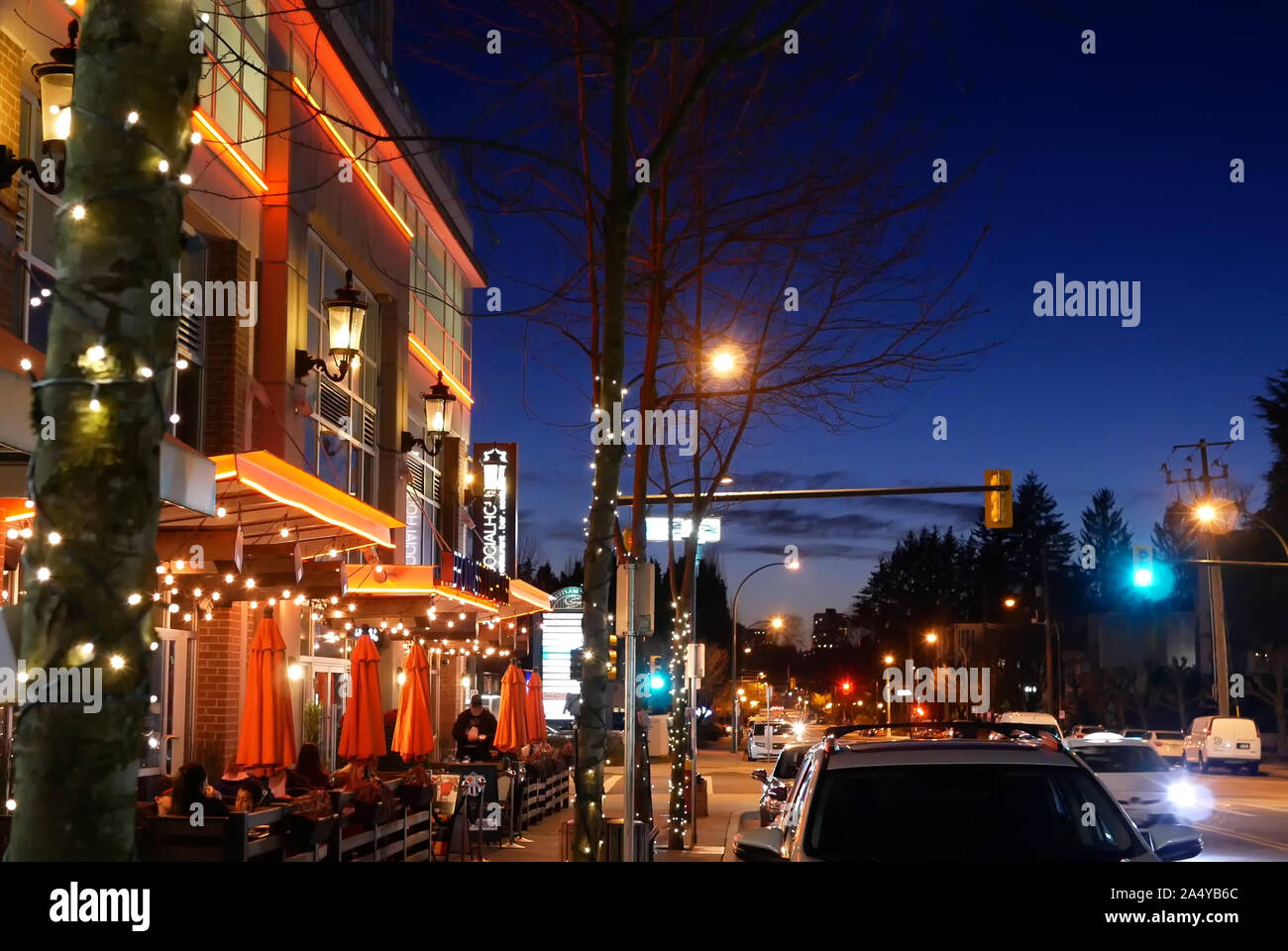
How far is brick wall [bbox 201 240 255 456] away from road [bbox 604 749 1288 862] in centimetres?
838

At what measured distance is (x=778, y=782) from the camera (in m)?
20.1

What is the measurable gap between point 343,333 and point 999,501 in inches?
415

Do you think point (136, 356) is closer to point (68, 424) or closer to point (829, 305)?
point (68, 424)

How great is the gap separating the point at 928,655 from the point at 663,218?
109512 mm

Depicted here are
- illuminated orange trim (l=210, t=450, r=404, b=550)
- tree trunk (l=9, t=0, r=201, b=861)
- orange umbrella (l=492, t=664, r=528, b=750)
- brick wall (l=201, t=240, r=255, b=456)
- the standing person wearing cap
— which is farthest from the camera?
orange umbrella (l=492, t=664, r=528, b=750)

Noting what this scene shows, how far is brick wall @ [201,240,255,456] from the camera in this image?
1964 centimetres

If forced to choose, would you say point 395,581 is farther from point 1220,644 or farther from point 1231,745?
point 1220,644

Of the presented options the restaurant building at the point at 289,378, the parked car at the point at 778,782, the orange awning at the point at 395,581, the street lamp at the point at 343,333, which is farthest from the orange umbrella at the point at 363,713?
the parked car at the point at 778,782

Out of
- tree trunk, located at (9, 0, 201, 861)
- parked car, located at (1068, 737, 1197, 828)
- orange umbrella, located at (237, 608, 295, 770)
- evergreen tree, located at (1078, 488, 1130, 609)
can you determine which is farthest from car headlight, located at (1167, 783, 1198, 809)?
evergreen tree, located at (1078, 488, 1130, 609)

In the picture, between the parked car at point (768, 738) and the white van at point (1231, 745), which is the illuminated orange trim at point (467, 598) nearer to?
the parked car at point (768, 738)

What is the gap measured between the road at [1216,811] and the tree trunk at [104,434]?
10.4 m

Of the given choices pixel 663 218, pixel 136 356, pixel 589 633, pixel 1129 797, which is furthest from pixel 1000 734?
pixel 1129 797

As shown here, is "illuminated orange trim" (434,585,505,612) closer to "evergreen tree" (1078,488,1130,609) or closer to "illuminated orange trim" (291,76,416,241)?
"illuminated orange trim" (291,76,416,241)
